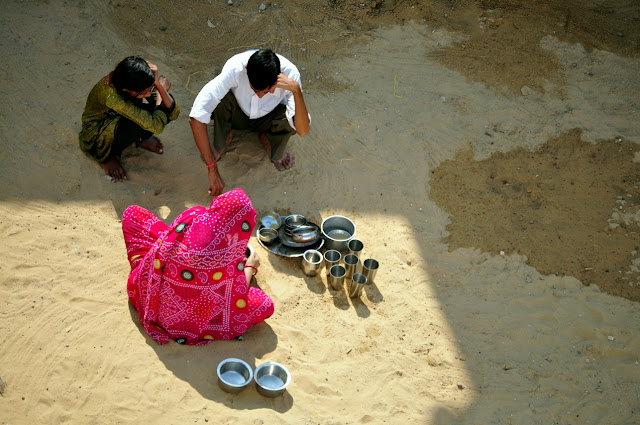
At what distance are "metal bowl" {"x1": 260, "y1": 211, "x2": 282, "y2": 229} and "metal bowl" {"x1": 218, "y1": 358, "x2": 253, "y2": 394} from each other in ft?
4.27

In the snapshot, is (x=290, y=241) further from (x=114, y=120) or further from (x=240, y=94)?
(x=114, y=120)

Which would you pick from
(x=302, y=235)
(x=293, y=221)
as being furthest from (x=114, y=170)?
(x=302, y=235)

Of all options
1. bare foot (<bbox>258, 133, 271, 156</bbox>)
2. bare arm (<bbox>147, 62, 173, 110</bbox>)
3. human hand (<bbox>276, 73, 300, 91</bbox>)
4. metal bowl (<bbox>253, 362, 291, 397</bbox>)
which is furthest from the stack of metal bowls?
bare arm (<bbox>147, 62, 173, 110</bbox>)

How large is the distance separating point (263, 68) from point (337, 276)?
155cm

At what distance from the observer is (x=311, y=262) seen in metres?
4.15

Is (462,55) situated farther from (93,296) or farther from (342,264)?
(93,296)

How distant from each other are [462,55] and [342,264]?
3070mm

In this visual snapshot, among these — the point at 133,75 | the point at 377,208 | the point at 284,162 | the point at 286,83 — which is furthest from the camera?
the point at 284,162

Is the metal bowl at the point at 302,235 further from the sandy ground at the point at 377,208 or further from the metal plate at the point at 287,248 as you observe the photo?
the sandy ground at the point at 377,208

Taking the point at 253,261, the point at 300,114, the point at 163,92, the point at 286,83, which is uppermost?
the point at 286,83

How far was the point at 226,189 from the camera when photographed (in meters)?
4.82

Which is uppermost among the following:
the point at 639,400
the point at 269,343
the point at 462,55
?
the point at 462,55

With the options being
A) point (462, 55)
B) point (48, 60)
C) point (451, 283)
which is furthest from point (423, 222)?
point (48, 60)

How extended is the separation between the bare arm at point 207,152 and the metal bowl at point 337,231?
0.91 metres
